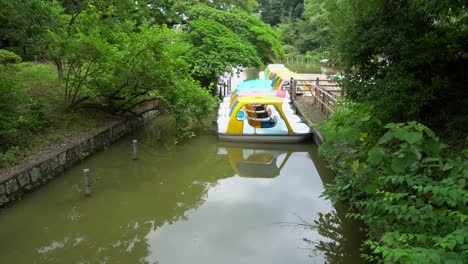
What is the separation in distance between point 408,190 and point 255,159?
592 centimetres

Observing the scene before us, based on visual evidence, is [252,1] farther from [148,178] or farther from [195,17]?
[148,178]

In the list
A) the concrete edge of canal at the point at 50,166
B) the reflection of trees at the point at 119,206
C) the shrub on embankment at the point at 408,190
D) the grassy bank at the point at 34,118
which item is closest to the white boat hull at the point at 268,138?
the reflection of trees at the point at 119,206

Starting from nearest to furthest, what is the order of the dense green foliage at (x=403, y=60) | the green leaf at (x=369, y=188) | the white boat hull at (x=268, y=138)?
the green leaf at (x=369, y=188)
the dense green foliage at (x=403, y=60)
the white boat hull at (x=268, y=138)

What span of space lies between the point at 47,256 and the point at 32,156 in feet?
9.71

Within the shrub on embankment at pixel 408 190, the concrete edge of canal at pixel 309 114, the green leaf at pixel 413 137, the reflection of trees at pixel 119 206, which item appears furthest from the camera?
the concrete edge of canal at pixel 309 114

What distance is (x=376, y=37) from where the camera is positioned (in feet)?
20.3

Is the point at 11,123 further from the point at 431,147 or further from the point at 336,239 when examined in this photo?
the point at 431,147

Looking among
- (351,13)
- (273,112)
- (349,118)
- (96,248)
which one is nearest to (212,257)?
(96,248)

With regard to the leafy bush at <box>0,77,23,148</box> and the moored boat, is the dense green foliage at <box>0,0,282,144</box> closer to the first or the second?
the moored boat

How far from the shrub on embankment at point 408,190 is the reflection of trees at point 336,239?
31cm

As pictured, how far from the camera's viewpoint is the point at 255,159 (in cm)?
908

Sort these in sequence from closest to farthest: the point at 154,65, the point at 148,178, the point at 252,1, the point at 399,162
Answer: the point at 399,162
the point at 148,178
the point at 154,65
the point at 252,1

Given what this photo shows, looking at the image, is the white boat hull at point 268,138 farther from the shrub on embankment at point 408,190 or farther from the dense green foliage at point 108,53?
the shrub on embankment at point 408,190

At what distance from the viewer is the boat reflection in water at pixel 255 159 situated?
8148 mm
